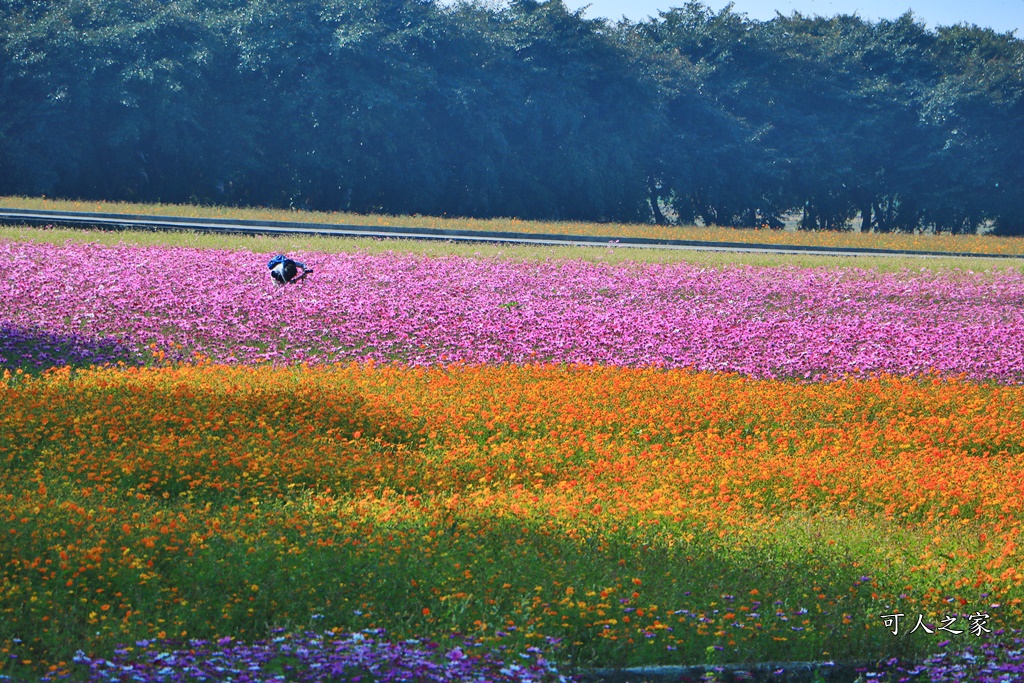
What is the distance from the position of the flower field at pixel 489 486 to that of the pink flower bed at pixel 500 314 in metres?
0.09

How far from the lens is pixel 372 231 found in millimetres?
29688

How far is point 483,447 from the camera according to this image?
31.1 ft

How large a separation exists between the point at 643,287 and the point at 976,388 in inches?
266

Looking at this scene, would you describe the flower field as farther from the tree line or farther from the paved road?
the tree line

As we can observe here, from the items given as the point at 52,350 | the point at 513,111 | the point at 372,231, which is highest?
the point at 513,111

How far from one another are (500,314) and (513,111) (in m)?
31.9

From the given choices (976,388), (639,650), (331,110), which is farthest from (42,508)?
(331,110)

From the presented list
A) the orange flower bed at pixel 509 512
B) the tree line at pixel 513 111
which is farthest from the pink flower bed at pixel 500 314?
the tree line at pixel 513 111

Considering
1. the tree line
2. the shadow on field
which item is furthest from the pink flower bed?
the tree line

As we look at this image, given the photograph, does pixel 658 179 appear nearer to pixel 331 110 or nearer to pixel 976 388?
pixel 331 110

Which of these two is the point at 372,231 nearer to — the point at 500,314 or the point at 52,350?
the point at 500,314

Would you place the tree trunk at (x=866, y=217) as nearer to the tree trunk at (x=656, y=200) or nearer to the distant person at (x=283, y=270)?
the tree trunk at (x=656, y=200)

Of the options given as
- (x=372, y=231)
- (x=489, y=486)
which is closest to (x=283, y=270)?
(x=489, y=486)

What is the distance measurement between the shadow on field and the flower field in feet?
0.18
